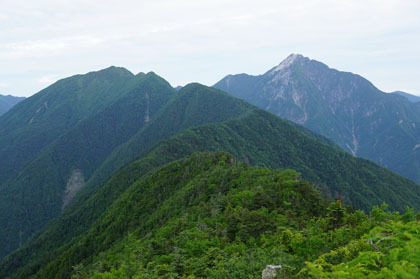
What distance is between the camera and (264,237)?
3130 centimetres

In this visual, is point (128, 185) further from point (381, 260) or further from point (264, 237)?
point (381, 260)

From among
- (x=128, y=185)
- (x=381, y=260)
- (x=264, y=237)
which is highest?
(x=381, y=260)

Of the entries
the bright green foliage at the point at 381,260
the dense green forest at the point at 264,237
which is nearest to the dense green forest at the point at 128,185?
the dense green forest at the point at 264,237

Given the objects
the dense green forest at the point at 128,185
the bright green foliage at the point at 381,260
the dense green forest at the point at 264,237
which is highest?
the bright green foliage at the point at 381,260

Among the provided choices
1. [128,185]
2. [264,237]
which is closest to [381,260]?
[264,237]

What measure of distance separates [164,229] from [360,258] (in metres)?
34.8

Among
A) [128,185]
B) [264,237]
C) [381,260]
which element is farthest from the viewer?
[128,185]

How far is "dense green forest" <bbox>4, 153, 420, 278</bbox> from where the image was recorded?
16.8m

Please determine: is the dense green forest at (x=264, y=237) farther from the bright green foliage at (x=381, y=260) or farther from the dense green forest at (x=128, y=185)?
the dense green forest at (x=128, y=185)

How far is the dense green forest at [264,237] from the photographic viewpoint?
16750 millimetres

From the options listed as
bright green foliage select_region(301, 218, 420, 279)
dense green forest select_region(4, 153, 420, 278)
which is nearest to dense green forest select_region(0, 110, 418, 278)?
dense green forest select_region(4, 153, 420, 278)

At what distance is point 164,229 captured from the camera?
45250mm

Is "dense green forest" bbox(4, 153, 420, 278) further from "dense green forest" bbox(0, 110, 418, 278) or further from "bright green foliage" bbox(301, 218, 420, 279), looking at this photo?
"dense green forest" bbox(0, 110, 418, 278)

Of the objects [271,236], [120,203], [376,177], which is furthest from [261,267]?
[376,177]
